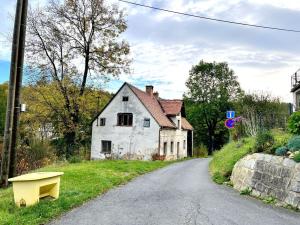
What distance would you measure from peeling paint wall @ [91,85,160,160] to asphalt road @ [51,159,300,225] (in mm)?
22427

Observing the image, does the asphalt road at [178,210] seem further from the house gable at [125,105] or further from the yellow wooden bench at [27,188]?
the house gable at [125,105]

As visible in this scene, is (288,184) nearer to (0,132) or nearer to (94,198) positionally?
(94,198)

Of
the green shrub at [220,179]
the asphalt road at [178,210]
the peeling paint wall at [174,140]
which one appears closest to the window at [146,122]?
the peeling paint wall at [174,140]

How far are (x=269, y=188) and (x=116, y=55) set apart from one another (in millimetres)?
21880

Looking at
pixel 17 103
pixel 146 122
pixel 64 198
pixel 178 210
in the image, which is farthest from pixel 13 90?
pixel 146 122

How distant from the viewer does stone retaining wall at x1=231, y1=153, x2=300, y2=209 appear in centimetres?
929

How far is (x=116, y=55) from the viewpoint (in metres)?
30.0

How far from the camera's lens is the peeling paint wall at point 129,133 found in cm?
3456

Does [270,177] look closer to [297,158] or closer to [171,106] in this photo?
[297,158]

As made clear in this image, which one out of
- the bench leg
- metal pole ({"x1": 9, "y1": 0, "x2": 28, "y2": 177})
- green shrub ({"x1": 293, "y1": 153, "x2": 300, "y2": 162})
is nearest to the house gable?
metal pole ({"x1": 9, "y1": 0, "x2": 28, "y2": 177})

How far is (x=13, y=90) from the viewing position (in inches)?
456

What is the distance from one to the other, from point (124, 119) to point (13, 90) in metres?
24.3

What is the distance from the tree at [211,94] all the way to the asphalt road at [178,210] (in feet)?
146

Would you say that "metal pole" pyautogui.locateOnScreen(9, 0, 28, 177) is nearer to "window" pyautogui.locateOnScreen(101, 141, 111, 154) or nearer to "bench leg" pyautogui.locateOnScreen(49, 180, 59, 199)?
"bench leg" pyautogui.locateOnScreen(49, 180, 59, 199)
